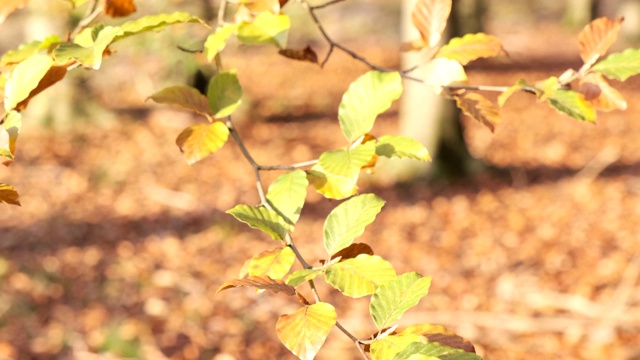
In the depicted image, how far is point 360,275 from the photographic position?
0.79 metres

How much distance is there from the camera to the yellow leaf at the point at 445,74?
0.97 m

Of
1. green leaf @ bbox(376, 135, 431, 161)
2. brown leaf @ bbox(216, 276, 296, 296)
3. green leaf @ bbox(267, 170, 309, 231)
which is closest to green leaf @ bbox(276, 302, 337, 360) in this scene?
brown leaf @ bbox(216, 276, 296, 296)

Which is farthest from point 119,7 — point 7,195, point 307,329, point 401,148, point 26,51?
point 307,329

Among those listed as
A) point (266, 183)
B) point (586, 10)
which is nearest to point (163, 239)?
point (266, 183)

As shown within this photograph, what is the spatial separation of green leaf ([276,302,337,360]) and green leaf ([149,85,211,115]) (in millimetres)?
389

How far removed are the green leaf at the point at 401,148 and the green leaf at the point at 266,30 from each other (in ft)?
0.78

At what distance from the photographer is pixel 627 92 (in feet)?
29.0

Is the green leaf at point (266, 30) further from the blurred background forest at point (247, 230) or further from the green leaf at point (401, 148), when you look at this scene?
the blurred background forest at point (247, 230)

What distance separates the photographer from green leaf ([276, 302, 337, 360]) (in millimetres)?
717

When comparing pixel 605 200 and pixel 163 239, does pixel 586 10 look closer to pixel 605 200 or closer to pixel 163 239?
pixel 605 200

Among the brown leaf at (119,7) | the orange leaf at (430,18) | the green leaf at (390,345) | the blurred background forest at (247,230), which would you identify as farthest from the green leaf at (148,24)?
the blurred background forest at (247,230)

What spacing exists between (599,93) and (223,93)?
0.55 metres

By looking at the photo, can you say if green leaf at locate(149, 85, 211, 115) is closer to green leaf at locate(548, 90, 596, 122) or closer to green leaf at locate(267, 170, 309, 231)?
green leaf at locate(267, 170, 309, 231)

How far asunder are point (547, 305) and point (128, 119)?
5.05 metres
